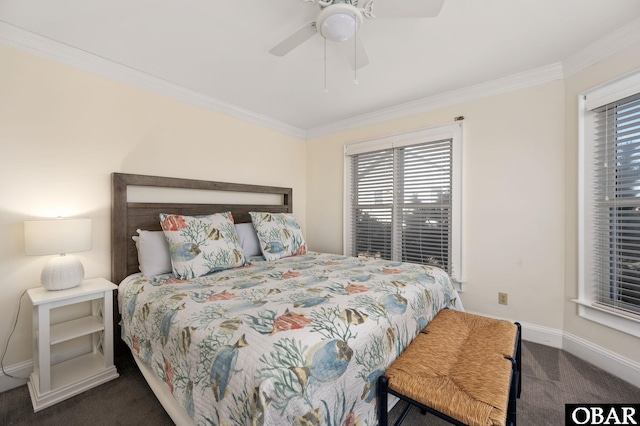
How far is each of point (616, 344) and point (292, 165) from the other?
3.67m

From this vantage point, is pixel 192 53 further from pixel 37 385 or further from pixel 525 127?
pixel 525 127

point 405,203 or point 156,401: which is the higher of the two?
point 405,203

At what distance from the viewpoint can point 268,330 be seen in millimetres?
1072

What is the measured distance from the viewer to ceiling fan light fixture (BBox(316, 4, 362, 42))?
Result: 4.58 feet

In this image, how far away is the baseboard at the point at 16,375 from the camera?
1.77 m

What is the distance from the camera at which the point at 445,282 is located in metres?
2.11

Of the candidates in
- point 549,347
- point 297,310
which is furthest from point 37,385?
point 549,347

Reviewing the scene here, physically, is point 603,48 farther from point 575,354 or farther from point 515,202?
point 575,354

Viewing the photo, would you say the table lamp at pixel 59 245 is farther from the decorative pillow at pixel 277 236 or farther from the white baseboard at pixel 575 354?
the decorative pillow at pixel 277 236

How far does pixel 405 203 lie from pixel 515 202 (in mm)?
1067

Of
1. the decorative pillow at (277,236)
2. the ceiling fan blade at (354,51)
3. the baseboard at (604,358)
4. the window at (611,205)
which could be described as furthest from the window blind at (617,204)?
the decorative pillow at (277,236)

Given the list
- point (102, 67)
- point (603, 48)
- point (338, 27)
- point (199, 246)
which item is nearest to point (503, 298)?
point (603, 48)

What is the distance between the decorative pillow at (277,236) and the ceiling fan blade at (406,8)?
204 cm

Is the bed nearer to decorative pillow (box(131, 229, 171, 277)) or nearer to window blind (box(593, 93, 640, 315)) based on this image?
decorative pillow (box(131, 229, 171, 277))
